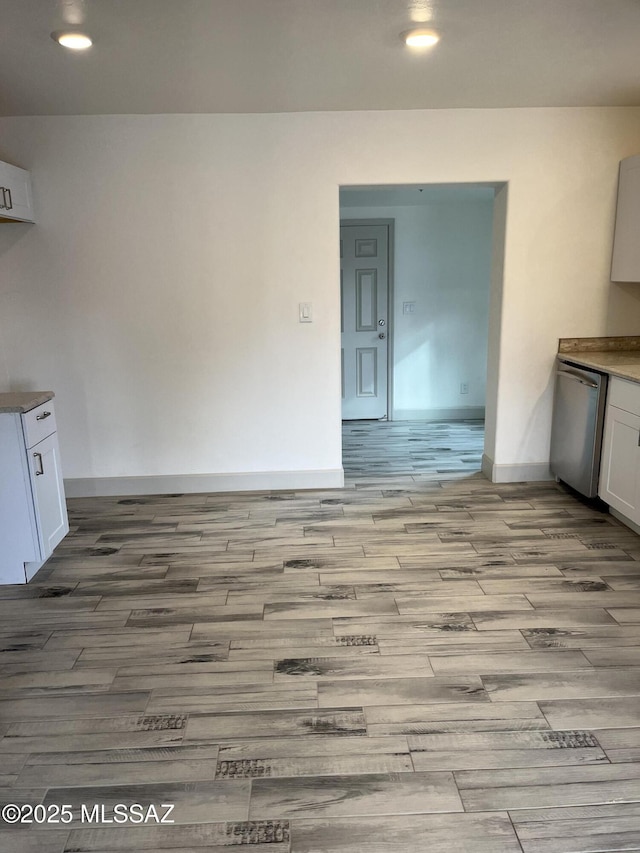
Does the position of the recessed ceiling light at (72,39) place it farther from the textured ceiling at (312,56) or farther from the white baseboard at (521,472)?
the white baseboard at (521,472)

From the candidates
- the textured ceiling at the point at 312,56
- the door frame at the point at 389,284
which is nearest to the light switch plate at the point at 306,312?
the textured ceiling at the point at 312,56

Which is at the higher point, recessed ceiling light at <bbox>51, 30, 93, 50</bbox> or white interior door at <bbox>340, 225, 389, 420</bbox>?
recessed ceiling light at <bbox>51, 30, 93, 50</bbox>

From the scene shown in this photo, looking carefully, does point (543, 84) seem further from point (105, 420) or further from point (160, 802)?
point (160, 802)

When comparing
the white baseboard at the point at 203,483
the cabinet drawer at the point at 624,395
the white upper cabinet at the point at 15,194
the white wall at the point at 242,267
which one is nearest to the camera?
the cabinet drawer at the point at 624,395

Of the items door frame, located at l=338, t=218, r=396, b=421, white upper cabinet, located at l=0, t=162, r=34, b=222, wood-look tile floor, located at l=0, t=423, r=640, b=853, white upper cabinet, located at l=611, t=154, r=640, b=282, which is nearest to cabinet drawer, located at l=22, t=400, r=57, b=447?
wood-look tile floor, located at l=0, t=423, r=640, b=853

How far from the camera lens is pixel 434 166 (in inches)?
159

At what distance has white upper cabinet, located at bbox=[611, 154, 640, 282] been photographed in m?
3.89

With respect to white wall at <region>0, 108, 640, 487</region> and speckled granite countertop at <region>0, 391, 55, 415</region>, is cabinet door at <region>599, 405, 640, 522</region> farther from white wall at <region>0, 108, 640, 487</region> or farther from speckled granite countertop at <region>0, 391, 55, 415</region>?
speckled granite countertop at <region>0, 391, 55, 415</region>

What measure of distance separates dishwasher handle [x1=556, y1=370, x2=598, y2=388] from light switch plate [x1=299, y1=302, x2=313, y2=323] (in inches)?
70.0

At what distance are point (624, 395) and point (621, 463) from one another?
0.40 meters

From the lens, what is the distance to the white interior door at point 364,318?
6.46m

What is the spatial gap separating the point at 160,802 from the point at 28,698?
76 cm

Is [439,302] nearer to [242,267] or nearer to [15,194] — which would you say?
[242,267]

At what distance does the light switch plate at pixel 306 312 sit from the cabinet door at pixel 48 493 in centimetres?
179
